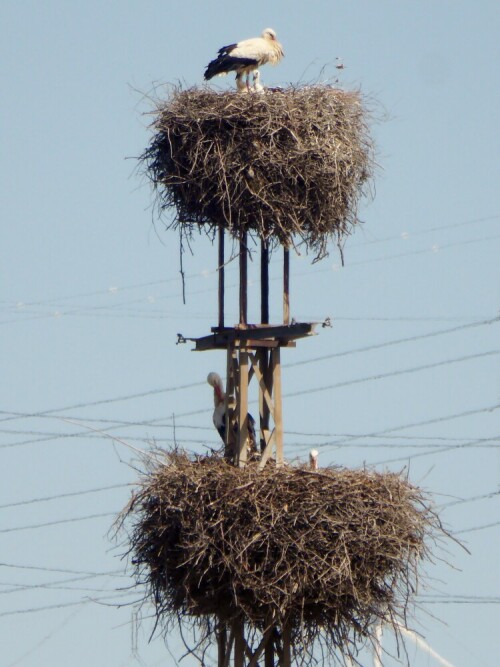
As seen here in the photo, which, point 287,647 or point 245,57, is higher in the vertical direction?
point 245,57

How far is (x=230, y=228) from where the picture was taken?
17.4 m

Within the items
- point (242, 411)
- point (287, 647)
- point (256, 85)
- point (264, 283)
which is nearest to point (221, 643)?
point (287, 647)

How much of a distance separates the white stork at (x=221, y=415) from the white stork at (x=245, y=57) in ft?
8.34

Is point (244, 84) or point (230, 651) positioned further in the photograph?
point (244, 84)

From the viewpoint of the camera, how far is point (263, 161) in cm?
1703

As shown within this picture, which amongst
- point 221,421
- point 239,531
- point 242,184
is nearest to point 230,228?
point 242,184

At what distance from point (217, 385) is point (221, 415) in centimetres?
31

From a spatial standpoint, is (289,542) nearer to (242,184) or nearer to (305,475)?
(305,475)

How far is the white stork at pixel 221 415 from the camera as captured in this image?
17312 millimetres

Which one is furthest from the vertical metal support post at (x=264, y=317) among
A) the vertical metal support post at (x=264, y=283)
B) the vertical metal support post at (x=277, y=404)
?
the vertical metal support post at (x=277, y=404)

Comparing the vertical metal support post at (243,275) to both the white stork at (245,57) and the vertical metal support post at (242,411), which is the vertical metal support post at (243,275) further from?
the white stork at (245,57)

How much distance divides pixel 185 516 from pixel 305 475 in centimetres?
100

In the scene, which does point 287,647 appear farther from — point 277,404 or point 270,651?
point 277,404

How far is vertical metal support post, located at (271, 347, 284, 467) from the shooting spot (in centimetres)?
1705
